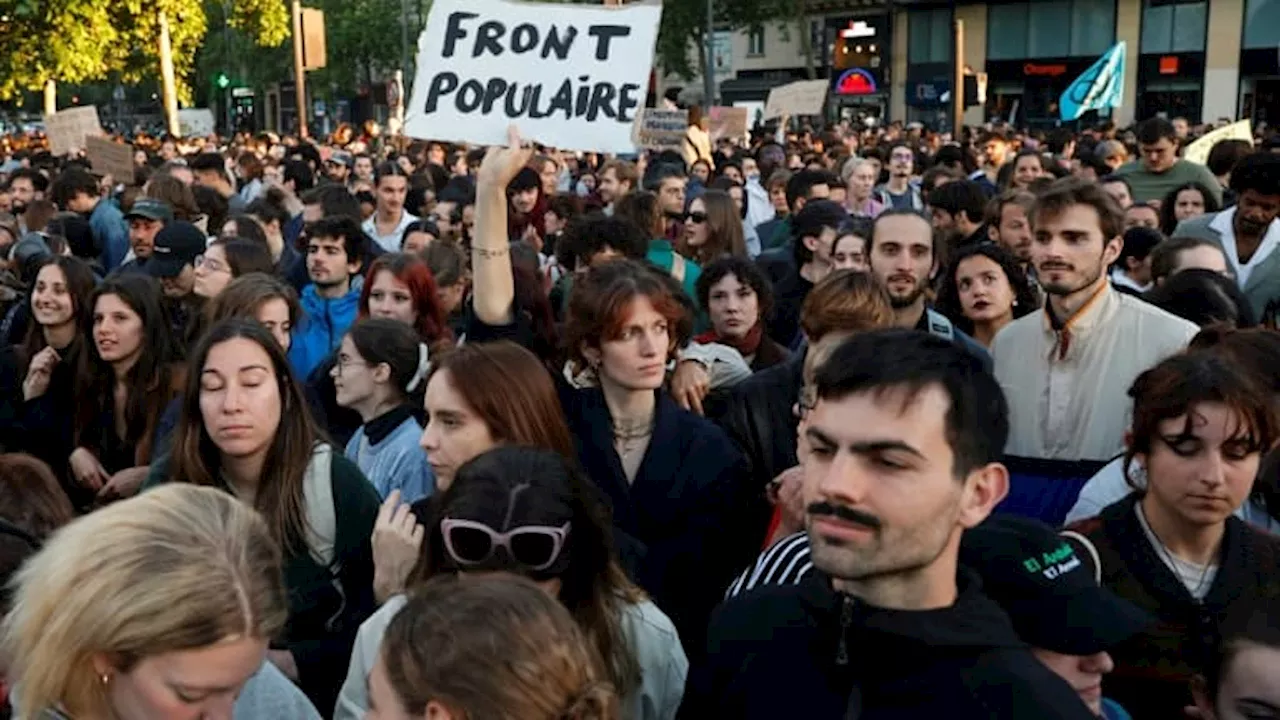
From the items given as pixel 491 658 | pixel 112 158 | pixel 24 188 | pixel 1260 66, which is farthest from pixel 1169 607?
pixel 1260 66

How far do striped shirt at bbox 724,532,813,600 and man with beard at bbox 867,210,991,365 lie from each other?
2302 mm

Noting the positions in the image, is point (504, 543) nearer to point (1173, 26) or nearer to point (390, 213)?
point (390, 213)

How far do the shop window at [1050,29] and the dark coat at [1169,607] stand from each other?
1751 inches

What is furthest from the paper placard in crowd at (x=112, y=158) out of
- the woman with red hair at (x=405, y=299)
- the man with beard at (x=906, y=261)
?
the man with beard at (x=906, y=261)

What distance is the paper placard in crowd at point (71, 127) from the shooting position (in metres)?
15.3

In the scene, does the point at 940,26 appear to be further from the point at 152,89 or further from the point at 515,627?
the point at 515,627

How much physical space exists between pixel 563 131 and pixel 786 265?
2383mm

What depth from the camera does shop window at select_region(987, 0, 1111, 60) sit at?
147ft

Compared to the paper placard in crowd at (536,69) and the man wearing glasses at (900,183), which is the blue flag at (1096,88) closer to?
the man wearing glasses at (900,183)

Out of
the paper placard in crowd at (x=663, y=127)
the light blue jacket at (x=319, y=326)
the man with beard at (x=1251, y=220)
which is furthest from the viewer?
the paper placard in crowd at (x=663, y=127)

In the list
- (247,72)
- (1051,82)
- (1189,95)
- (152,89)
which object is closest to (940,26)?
(1051,82)

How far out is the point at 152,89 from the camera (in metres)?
66.6

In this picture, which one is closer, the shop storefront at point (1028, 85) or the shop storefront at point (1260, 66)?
the shop storefront at point (1260, 66)

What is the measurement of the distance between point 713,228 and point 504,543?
18.5ft
